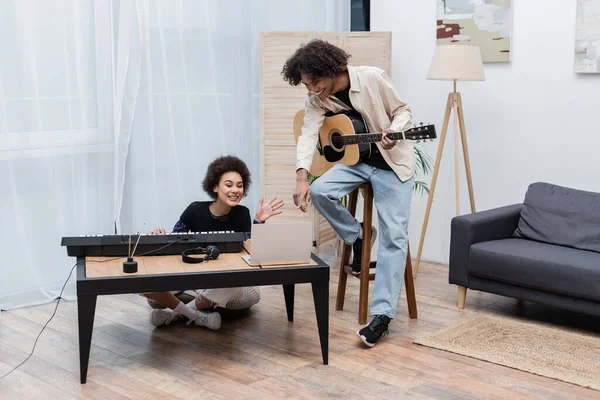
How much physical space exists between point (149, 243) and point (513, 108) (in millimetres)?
2506

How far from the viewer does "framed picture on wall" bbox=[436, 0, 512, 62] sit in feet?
16.0

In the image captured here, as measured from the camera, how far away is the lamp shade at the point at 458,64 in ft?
15.1

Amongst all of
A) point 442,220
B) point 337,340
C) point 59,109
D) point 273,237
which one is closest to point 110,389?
point 273,237

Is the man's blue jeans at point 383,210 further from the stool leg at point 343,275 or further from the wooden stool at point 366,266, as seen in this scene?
the stool leg at point 343,275

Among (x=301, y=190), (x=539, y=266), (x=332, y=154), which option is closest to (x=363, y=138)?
(x=332, y=154)

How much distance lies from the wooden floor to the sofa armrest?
21cm

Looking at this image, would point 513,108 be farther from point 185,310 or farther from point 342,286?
point 185,310

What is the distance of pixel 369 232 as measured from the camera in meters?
3.92

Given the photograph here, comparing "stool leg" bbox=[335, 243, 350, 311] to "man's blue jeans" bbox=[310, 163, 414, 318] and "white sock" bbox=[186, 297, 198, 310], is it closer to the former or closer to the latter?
"man's blue jeans" bbox=[310, 163, 414, 318]

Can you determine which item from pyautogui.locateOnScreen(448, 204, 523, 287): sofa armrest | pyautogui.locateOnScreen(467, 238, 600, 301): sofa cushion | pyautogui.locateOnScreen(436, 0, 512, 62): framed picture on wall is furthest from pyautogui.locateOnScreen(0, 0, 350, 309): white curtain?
pyautogui.locateOnScreen(467, 238, 600, 301): sofa cushion

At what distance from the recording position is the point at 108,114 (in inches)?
179

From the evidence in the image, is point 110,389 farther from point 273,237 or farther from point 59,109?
point 59,109

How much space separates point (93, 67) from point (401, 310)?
2.10 meters

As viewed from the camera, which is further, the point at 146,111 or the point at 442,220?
the point at 442,220
